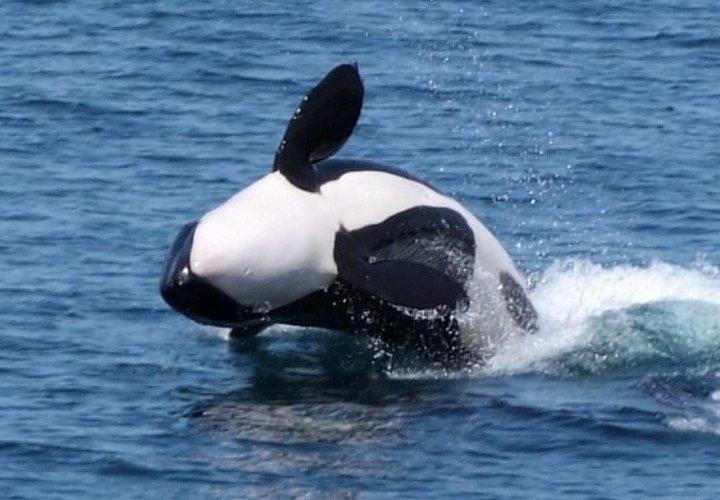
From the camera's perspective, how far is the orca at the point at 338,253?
730 inches

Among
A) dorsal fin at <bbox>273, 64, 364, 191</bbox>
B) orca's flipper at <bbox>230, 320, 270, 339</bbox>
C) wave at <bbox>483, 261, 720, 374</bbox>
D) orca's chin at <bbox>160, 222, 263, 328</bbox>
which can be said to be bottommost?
orca's flipper at <bbox>230, 320, 270, 339</bbox>

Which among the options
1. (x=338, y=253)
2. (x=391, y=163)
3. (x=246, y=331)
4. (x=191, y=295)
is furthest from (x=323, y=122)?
(x=391, y=163)

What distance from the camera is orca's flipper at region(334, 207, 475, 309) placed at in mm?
18719

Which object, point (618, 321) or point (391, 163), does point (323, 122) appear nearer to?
point (618, 321)

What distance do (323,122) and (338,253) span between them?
1087 mm

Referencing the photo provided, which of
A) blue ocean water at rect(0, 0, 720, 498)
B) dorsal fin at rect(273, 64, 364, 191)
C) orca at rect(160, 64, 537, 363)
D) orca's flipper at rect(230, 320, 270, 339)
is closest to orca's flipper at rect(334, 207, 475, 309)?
orca at rect(160, 64, 537, 363)

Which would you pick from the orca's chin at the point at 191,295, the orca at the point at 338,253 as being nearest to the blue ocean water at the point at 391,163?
the orca at the point at 338,253

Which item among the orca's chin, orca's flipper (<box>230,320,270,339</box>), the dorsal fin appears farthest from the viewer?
orca's flipper (<box>230,320,270,339</box>)

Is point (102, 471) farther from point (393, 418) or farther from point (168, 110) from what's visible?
point (168, 110)

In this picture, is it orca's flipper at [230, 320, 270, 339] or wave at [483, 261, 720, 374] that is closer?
wave at [483, 261, 720, 374]

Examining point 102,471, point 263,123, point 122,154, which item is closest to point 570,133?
point 263,123

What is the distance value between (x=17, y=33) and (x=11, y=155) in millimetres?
7573

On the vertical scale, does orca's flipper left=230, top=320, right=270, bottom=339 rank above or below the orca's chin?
below

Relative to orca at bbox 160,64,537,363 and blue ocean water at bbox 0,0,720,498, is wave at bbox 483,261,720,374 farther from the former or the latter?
orca at bbox 160,64,537,363
